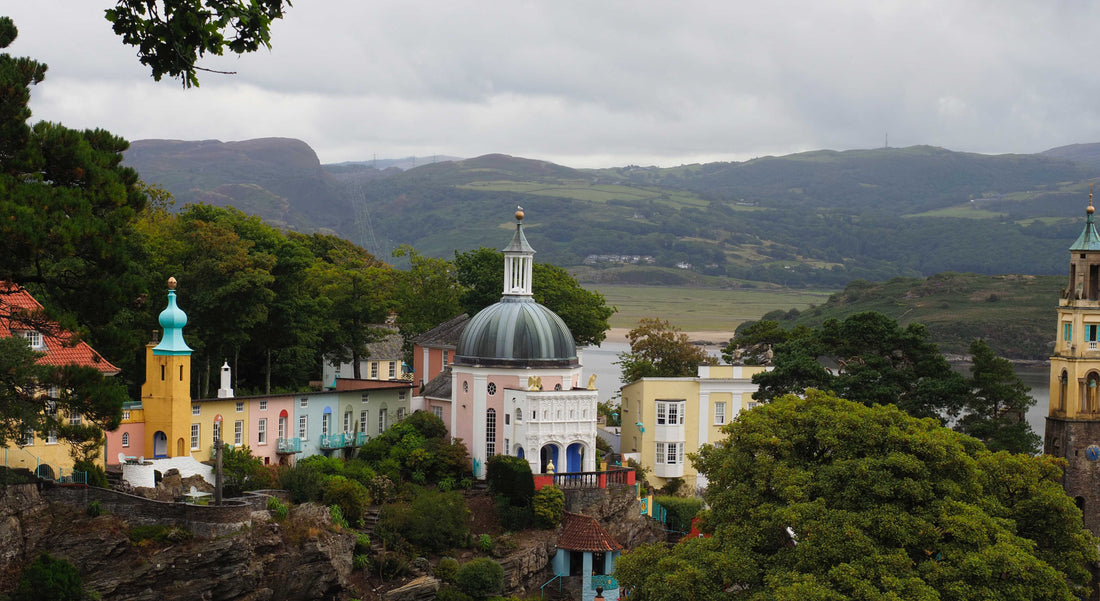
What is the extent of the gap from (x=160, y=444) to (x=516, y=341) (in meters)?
17.6

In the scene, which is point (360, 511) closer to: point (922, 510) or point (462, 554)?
point (462, 554)

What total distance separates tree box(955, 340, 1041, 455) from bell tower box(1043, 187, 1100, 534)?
1744 millimetres

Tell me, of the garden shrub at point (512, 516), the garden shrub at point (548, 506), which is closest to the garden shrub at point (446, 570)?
the garden shrub at point (512, 516)

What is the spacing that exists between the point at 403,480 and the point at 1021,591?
29.8 m

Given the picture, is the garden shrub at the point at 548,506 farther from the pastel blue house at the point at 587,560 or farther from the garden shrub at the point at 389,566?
the garden shrub at the point at 389,566

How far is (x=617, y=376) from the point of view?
12900cm

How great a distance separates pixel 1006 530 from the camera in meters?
38.2

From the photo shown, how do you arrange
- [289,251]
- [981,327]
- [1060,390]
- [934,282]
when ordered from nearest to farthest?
[1060,390] < [289,251] < [981,327] < [934,282]

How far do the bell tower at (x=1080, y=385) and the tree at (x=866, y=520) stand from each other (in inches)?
639

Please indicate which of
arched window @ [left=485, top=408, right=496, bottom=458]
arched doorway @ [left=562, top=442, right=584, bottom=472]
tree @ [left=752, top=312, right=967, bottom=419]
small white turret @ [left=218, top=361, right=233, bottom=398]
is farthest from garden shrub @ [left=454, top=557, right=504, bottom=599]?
tree @ [left=752, top=312, right=967, bottom=419]

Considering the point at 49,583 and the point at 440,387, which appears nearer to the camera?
the point at 49,583

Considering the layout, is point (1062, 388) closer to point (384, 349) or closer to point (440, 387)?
point (440, 387)

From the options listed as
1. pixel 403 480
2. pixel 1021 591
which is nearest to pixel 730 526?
pixel 1021 591

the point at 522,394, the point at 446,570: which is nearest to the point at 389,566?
the point at 446,570
